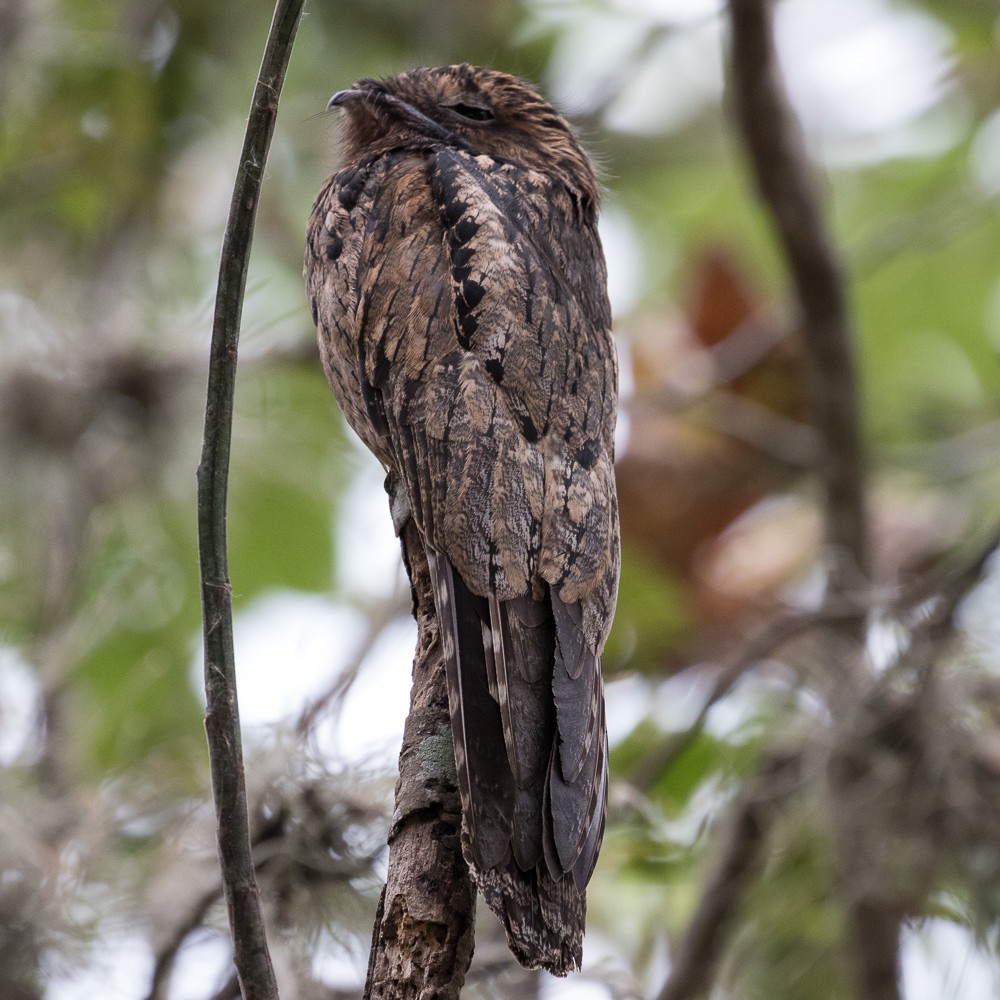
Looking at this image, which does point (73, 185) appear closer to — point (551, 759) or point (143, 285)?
point (143, 285)

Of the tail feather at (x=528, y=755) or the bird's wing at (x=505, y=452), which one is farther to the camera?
the bird's wing at (x=505, y=452)

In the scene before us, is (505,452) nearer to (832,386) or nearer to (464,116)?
(464,116)

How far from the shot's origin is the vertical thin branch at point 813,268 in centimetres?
454

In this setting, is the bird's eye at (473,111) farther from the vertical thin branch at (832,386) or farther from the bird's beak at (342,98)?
the vertical thin branch at (832,386)

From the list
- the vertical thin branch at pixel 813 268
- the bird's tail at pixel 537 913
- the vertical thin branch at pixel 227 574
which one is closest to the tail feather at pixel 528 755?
the bird's tail at pixel 537 913

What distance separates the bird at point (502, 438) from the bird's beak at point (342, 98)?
0.57ft

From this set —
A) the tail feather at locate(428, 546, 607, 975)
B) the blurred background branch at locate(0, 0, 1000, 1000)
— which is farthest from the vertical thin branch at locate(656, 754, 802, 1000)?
the tail feather at locate(428, 546, 607, 975)

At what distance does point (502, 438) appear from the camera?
2645mm

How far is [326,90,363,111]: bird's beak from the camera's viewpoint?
3.42 metres

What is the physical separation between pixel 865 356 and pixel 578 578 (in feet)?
17.9

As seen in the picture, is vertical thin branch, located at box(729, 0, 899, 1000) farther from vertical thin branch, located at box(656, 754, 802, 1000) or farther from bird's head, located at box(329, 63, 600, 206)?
bird's head, located at box(329, 63, 600, 206)

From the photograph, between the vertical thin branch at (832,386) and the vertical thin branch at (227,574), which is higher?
the vertical thin branch at (832,386)

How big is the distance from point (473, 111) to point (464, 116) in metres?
0.03

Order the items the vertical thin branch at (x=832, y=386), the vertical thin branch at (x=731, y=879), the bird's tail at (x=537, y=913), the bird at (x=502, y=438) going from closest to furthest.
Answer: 1. the bird's tail at (x=537, y=913)
2. the bird at (x=502, y=438)
3. the vertical thin branch at (x=731, y=879)
4. the vertical thin branch at (x=832, y=386)
